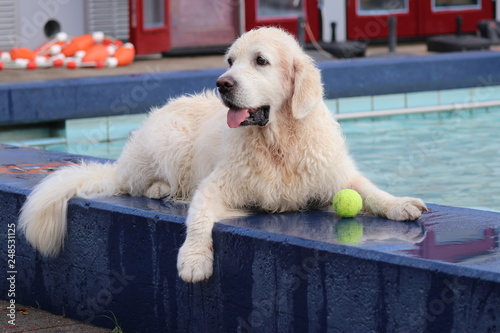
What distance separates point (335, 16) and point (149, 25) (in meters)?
3.74

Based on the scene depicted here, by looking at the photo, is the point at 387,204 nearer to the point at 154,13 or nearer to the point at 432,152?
the point at 432,152

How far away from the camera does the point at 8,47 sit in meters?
14.1

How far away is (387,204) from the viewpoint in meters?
3.91

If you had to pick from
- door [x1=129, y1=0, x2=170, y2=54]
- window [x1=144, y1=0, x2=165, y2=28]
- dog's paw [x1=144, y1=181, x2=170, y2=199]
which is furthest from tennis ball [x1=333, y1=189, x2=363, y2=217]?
window [x1=144, y1=0, x2=165, y2=28]

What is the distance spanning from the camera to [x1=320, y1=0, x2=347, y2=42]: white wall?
16016 mm

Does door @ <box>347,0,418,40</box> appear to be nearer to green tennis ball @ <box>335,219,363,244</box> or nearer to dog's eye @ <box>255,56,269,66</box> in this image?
dog's eye @ <box>255,56,269,66</box>

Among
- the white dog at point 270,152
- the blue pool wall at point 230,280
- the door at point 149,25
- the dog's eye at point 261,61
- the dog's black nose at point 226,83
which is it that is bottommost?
the blue pool wall at point 230,280

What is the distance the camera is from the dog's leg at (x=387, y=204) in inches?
150

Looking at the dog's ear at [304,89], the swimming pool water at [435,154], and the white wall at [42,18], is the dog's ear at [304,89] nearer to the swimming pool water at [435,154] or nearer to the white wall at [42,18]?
the swimming pool water at [435,154]

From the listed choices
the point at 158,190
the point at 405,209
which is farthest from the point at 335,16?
the point at 405,209

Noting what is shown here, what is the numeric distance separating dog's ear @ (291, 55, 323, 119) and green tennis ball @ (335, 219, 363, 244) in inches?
21.0

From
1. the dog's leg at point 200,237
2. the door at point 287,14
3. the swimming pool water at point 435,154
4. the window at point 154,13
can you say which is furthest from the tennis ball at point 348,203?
the door at point 287,14

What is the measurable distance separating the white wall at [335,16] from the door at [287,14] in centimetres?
23

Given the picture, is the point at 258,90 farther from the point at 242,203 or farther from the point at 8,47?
the point at 8,47
